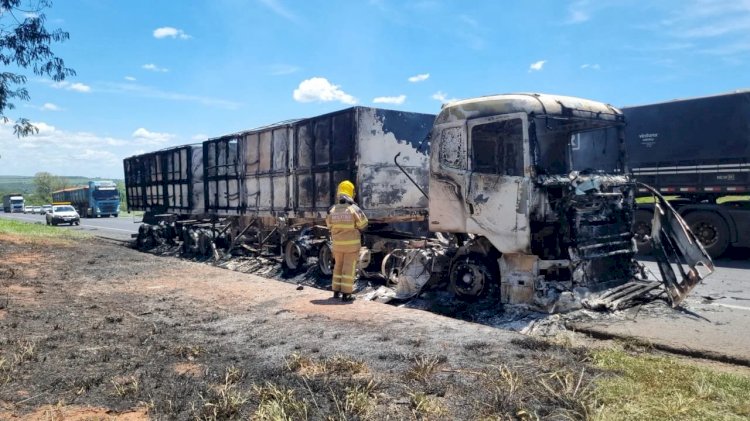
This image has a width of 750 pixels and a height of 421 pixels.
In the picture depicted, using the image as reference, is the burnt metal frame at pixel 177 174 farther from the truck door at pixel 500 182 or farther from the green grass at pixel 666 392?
the green grass at pixel 666 392

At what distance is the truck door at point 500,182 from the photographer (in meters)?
6.07

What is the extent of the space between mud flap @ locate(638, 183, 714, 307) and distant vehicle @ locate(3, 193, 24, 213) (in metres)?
79.3

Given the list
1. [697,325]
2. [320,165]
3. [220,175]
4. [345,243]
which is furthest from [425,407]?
[220,175]

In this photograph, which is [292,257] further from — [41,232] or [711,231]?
[41,232]

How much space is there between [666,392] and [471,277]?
3283 millimetres

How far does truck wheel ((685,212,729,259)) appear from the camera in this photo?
1080 centimetres

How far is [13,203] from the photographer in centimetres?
6962

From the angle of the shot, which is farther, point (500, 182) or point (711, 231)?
point (711, 231)

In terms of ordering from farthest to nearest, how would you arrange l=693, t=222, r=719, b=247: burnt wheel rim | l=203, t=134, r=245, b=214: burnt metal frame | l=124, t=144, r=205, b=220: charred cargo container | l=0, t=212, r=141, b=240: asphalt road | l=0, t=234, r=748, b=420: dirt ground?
l=0, t=212, r=141, b=240: asphalt road, l=124, t=144, r=205, b=220: charred cargo container, l=203, t=134, r=245, b=214: burnt metal frame, l=693, t=222, r=719, b=247: burnt wheel rim, l=0, t=234, r=748, b=420: dirt ground

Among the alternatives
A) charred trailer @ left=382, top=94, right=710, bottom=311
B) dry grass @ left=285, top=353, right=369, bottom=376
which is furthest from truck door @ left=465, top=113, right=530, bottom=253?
dry grass @ left=285, top=353, right=369, bottom=376

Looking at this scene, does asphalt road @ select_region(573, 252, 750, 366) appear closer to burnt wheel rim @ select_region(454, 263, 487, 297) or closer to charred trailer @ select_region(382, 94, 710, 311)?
charred trailer @ select_region(382, 94, 710, 311)

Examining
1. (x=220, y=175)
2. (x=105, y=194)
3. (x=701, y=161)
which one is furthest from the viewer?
(x=105, y=194)

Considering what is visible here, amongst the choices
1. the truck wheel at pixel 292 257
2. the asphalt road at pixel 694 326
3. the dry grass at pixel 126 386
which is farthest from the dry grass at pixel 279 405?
the truck wheel at pixel 292 257

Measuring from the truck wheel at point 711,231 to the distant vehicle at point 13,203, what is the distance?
255 ft
